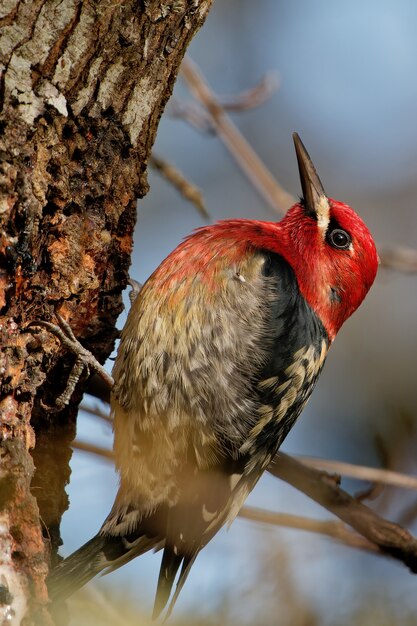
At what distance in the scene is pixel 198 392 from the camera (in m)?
3.61

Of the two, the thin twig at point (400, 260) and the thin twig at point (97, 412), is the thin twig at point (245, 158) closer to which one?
the thin twig at point (400, 260)

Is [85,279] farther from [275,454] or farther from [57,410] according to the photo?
[275,454]

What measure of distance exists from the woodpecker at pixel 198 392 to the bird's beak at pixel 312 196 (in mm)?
483

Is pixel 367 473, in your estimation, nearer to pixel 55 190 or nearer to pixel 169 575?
pixel 169 575

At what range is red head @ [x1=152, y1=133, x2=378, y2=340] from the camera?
408 centimetres

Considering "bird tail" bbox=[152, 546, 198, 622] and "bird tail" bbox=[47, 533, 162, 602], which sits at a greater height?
"bird tail" bbox=[152, 546, 198, 622]

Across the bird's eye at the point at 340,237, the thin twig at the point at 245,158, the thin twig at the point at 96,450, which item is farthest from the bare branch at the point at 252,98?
the thin twig at the point at 96,450

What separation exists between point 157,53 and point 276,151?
18.5 ft

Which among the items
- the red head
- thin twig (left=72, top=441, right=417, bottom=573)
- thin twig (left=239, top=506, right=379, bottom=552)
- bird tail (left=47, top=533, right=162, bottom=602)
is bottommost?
bird tail (left=47, top=533, right=162, bottom=602)

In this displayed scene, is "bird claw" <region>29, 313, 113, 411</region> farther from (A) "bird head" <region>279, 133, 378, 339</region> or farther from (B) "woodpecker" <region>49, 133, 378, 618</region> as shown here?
(A) "bird head" <region>279, 133, 378, 339</region>

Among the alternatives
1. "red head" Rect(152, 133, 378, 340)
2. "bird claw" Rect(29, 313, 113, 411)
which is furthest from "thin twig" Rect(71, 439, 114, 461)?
"red head" Rect(152, 133, 378, 340)

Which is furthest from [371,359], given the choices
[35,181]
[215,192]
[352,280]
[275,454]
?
[35,181]

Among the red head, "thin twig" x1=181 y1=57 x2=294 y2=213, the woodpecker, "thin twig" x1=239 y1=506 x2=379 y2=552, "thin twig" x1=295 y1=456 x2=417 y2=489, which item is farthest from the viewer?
"thin twig" x1=181 y1=57 x2=294 y2=213

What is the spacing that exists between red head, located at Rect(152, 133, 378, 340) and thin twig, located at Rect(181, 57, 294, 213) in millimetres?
367
